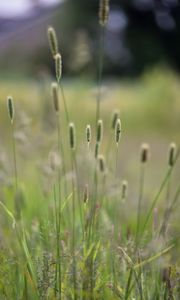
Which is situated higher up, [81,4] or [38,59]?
[81,4]

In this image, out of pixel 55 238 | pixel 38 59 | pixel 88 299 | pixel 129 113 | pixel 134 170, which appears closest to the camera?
pixel 88 299

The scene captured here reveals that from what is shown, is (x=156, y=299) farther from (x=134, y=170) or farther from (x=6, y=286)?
(x=134, y=170)

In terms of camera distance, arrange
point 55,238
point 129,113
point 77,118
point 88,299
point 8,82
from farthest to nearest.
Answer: point 8,82 → point 129,113 → point 77,118 → point 55,238 → point 88,299

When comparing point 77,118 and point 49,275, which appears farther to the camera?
point 77,118

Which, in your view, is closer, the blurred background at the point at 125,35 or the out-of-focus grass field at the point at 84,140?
the out-of-focus grass field at the point at 84,140

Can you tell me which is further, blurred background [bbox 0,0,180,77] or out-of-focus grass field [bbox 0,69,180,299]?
blurred background [bbox 0,0,180,77]

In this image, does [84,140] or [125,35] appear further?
[125,35]

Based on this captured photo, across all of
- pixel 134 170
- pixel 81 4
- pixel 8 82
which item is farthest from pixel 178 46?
pixel 134 170
